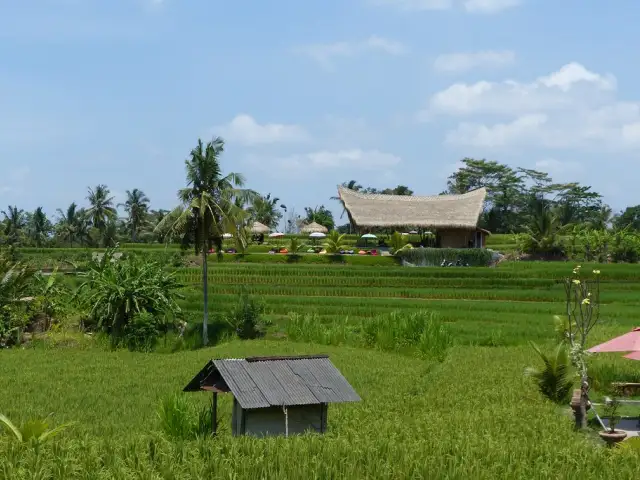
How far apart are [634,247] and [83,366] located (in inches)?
1281

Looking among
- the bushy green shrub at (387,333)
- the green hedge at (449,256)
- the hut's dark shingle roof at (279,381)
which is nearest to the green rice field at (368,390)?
the bushy green shrub at (387,333)

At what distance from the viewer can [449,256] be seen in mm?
40125

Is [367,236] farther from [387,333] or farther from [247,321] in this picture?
[387,333]

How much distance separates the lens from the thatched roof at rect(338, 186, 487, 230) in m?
43.9

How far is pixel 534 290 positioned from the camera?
107 feet

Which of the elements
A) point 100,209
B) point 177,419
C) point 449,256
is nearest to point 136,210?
point 100,209

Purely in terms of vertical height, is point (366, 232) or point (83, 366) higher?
point (366, 232)

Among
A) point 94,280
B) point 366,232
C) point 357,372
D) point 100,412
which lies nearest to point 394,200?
→ point 366,232

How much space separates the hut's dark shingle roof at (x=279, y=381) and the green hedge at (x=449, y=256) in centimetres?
2922

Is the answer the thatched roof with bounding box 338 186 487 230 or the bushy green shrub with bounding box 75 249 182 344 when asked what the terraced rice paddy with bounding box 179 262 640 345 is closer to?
the bushy green shrub with bounding box 75 249 182 344

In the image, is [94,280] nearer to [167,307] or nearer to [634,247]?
[167,307]

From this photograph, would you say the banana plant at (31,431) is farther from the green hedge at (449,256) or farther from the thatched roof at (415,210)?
the thatched roof at (415,210)

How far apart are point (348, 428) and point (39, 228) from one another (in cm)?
6145

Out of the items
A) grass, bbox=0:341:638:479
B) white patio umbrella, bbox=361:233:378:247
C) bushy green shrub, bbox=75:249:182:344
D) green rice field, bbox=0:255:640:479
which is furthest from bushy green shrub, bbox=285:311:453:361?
white patio umbrella, bbox=361:233:378:247
